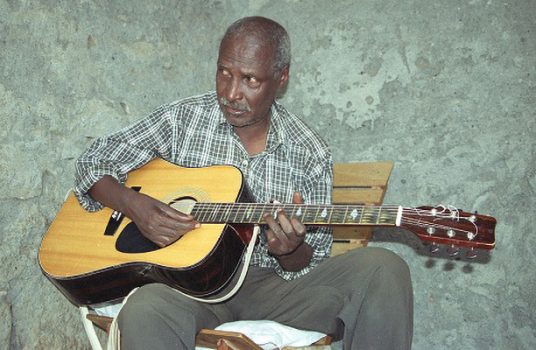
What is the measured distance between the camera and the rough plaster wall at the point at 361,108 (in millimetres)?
2531

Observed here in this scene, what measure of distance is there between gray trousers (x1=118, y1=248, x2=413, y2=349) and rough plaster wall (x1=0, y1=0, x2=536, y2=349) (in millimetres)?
742

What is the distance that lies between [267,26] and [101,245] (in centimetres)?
117

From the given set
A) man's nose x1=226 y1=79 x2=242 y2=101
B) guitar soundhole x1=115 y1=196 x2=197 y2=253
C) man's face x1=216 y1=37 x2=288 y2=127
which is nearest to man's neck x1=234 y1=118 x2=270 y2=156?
man's face x1=216 y1=37 x2=288 y2=127

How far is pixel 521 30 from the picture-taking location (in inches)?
119

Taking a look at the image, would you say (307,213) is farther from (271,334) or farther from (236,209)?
(271,334)

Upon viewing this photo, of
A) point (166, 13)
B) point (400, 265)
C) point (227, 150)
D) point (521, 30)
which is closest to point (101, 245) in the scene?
point (227, 150)

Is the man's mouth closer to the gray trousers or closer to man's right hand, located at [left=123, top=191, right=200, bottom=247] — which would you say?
man's right hand, located at [left=123, top=191, right=200, bottom=247]

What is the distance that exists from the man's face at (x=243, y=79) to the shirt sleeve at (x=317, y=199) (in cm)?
36

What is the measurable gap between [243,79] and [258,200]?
521 mm

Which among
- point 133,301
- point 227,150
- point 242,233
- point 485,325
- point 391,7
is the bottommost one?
point 485,325

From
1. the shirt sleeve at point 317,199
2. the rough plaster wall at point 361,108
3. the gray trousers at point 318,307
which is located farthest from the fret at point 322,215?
the rough plaster wall at point 361,108

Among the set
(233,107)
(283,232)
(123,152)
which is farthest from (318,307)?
(123,152)

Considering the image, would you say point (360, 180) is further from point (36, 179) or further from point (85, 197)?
point (36, 179)

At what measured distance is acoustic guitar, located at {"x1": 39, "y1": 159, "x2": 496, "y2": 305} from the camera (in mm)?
2121
